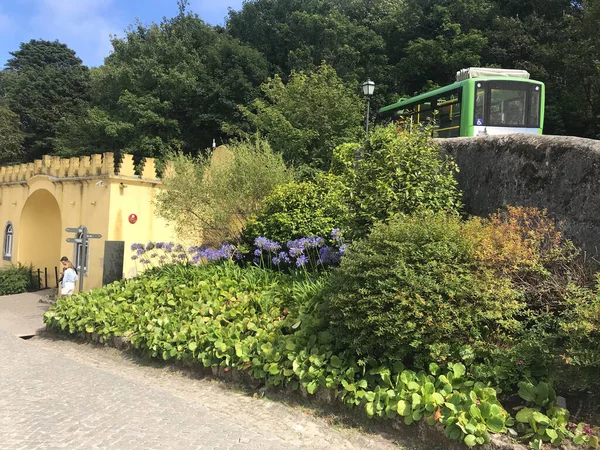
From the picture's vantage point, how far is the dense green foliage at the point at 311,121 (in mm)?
17688

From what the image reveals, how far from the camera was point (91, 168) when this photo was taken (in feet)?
44.4

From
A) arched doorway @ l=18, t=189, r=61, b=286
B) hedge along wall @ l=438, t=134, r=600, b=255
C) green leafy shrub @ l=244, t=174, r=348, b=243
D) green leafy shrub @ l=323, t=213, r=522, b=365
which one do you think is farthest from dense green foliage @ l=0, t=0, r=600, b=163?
green leafy shrub @ l=323, t=213, r=522, b=365

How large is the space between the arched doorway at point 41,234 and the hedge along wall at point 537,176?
15145 mm

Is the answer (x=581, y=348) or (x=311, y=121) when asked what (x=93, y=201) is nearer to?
(x=311, y=121)

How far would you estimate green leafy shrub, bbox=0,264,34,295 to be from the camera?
15.6 metres

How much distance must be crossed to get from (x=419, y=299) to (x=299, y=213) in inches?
175

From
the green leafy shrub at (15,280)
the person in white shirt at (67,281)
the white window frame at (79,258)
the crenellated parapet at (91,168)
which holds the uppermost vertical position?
the crenellated parapet at (91,168)

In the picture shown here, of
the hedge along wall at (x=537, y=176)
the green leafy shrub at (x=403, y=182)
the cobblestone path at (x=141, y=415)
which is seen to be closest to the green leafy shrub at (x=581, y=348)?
the hedge along wall at (x=537, y=176)

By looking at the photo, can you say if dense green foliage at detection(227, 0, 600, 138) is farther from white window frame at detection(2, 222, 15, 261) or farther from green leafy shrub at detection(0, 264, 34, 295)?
green leafy shrub at detection(0, 264, 34, 295)

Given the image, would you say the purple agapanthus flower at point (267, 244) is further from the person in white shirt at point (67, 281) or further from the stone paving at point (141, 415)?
the person in white shirt at point (67, 281)

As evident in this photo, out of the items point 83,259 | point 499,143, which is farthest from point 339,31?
point 499,143

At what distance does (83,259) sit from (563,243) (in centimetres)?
1200

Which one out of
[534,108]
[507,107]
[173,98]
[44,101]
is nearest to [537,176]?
[507,107]

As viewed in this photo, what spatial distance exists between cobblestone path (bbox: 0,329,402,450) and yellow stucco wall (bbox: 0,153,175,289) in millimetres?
6534
